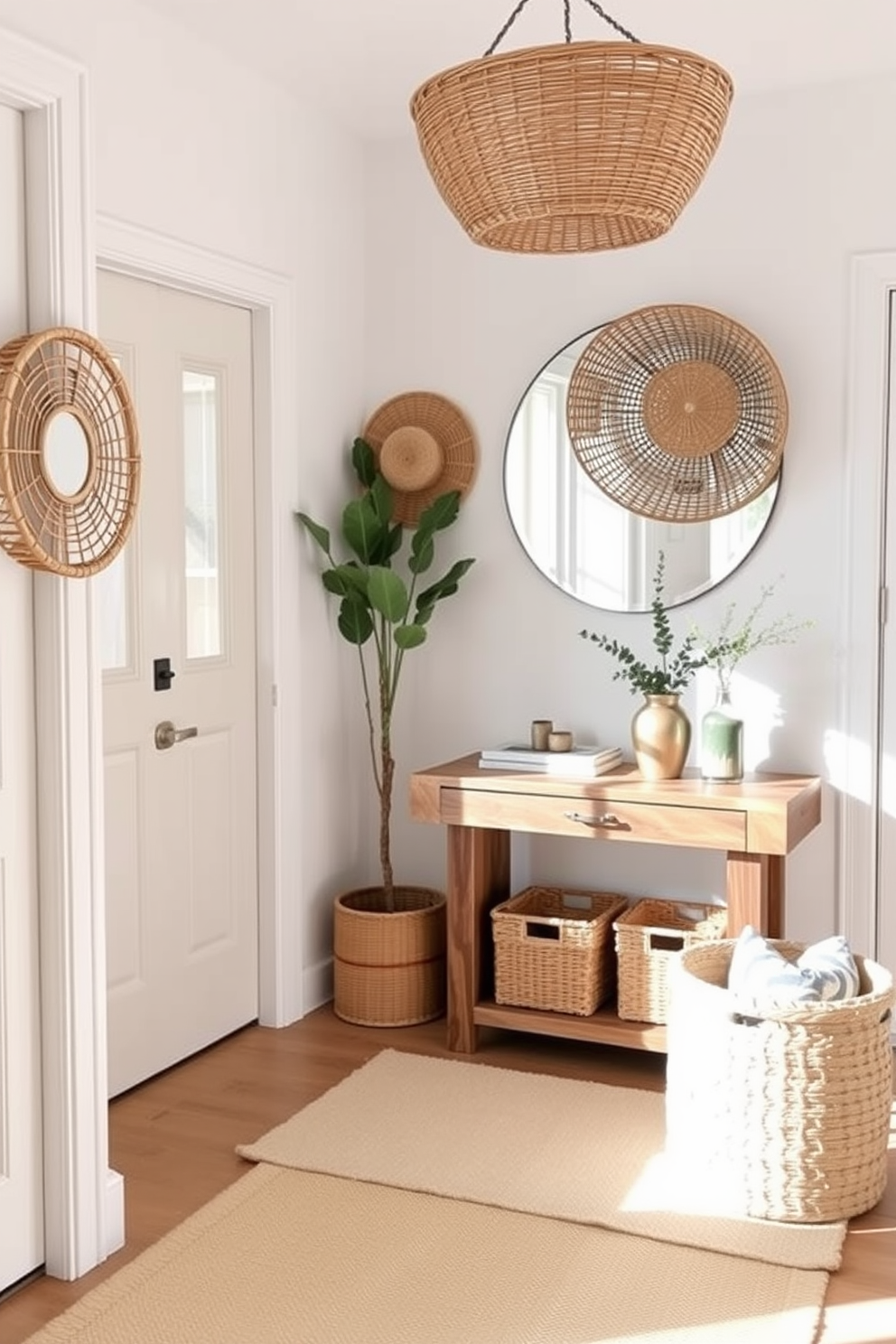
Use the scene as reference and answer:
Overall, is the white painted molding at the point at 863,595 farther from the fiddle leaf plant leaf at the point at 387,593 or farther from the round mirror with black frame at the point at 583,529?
the fiddle leaf plant leaf at the point at 387,593

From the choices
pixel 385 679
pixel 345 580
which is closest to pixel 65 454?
pixel 345 580

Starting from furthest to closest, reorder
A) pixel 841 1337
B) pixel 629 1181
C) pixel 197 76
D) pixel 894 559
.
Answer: pixel 894 559
pixel 197 76
pixel 629 1181
pixel 841 1337

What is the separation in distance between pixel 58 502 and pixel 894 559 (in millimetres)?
2273

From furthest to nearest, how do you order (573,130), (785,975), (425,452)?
1. (425,452)
2. (785,975)
3. (573,130)

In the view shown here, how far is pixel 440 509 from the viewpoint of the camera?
13.9 ft

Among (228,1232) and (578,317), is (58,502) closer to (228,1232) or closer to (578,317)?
(228,1232)

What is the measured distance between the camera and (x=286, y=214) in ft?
13.2

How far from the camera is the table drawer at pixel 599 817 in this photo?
11.7ft

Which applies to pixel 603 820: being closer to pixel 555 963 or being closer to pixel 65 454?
pixel 555 963

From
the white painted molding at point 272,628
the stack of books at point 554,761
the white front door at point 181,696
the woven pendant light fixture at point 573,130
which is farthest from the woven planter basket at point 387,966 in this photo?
the woven pendant light fixture at point 573,130

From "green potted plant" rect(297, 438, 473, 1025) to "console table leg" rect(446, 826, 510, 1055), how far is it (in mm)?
196

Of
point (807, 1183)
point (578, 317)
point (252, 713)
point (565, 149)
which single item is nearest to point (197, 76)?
point (578, 317)

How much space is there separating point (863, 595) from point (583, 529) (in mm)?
808

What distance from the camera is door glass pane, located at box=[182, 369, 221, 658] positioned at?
3.78m
